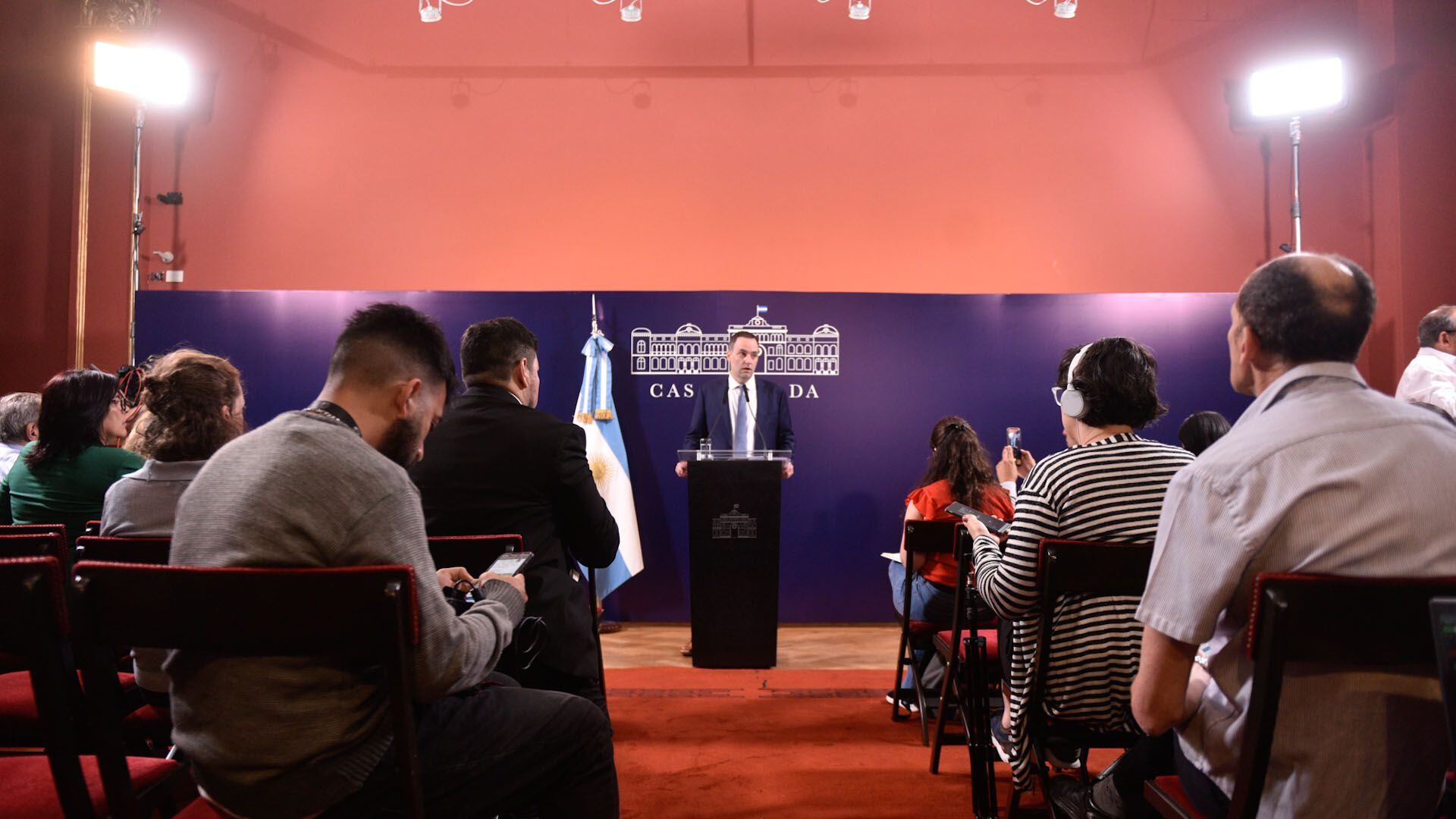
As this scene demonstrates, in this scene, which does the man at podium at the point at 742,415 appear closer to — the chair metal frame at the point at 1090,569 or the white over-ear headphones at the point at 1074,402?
the white over-ear headphones at the point at 1074,402

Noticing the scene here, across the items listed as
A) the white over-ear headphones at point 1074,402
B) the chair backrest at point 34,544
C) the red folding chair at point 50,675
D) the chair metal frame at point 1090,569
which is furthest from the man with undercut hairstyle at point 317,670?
the white over-ear headphones at point 1074,402

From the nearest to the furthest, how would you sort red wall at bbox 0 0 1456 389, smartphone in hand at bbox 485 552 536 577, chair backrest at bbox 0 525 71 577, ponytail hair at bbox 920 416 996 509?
smartphone in hand at bbox 485 552 536 577
chair backrest at bbox 0 525 71 577
ponytail hair at bbox 920 416 996 509
red wall at bbox 0 0 1456 389

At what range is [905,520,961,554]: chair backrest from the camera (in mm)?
3283

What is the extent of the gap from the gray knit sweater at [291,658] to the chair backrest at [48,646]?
170 mm

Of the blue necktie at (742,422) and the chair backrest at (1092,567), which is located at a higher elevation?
the blue necktie at (742,422)

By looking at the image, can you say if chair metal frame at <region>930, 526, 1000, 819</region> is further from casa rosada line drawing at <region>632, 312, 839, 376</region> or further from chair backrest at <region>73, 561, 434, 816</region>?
casa rosada line drawing at <region>632, 312, 839, 376</region>

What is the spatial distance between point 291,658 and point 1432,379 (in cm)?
568

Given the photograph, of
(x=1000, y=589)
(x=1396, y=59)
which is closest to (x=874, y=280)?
(x=1396, y=59)

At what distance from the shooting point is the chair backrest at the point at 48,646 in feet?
4.42

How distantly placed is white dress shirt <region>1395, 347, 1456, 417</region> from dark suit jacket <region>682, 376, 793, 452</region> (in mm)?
3343

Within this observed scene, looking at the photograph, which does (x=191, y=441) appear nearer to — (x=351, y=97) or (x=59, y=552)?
(x=59, y=552)

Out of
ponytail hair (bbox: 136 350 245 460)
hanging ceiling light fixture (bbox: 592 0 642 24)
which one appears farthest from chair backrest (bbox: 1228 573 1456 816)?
hanging ceiling light fixture (bbox: 592 0 642 24)

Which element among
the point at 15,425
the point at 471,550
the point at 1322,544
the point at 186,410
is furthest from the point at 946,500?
the point at 15,425

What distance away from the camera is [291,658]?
1337 mm
